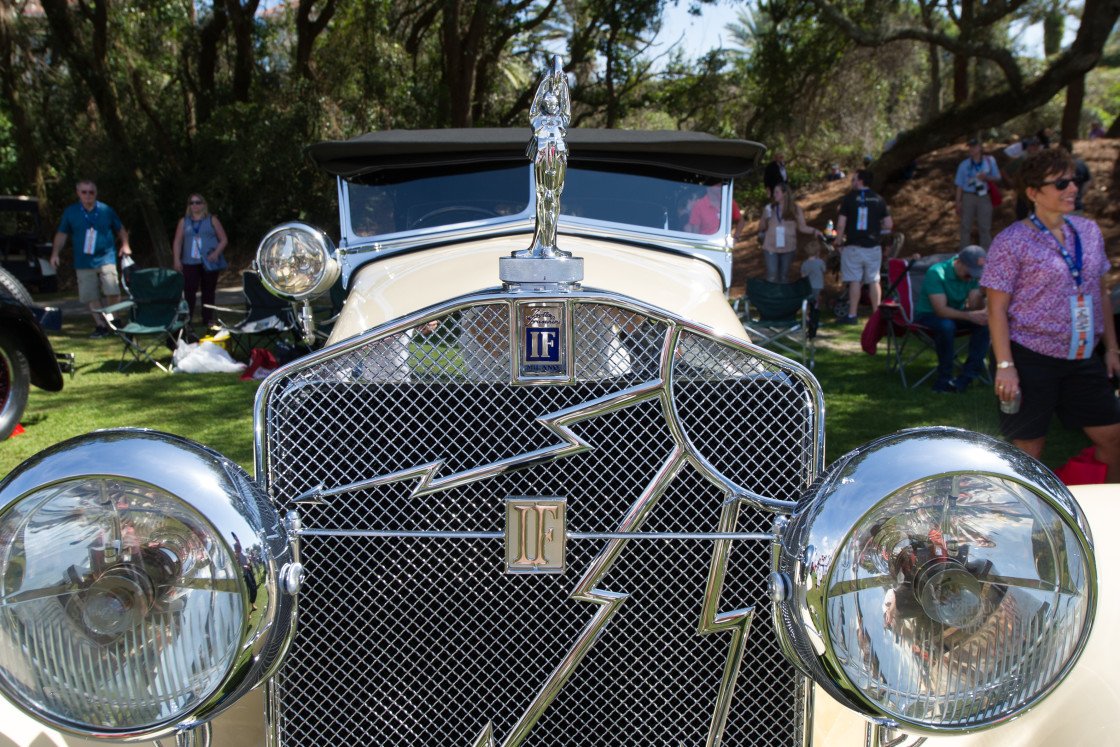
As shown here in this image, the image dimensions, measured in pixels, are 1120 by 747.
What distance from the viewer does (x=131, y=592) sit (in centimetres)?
149

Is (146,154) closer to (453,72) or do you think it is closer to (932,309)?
(453,72)

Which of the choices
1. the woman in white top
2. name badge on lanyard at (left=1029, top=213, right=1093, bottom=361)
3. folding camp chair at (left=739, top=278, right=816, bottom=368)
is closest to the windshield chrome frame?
name badge on lanyard at (left=1029, top=213, right=1093, bottom=361)

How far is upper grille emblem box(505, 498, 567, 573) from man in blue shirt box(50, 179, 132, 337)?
9.88 metres

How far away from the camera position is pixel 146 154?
59.3 feet

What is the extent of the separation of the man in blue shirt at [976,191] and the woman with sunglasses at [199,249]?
10703 millimetres

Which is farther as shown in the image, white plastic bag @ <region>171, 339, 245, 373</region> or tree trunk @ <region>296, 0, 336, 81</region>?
tree trunk @ <region>296, 0, 336, 81</region>

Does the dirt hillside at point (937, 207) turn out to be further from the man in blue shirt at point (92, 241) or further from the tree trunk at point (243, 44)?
the tree trunk at point (243, 44)

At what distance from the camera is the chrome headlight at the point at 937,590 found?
1.49m

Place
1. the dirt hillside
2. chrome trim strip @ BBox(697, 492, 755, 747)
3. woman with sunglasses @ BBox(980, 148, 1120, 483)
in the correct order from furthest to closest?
the dirt hillside
woman with sunglasses @ BBox(980, 148, 1120, 483)
chrome trim strip @ BBox(697, 492, 755, 747)

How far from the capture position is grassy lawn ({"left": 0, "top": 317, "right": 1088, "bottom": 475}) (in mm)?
5906

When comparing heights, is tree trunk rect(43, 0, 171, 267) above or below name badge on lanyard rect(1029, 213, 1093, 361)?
above

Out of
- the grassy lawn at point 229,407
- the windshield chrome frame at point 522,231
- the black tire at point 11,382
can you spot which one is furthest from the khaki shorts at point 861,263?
the black tire at point 11,382

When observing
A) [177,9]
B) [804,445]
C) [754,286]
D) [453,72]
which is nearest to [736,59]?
[453,72]

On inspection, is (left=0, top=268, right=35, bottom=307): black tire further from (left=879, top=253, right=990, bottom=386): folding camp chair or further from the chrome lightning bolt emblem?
(left=879, top=253, right=990, bottom=386): folding camp chair
